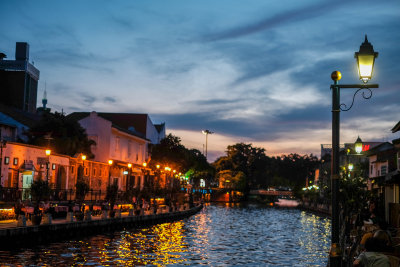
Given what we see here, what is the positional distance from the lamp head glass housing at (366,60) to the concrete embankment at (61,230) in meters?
18.1

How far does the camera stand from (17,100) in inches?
3199

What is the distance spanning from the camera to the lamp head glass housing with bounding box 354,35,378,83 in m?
10.1

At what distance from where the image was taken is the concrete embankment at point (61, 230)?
23.6m

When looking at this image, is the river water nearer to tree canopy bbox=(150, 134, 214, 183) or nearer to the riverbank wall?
the riverbank wall

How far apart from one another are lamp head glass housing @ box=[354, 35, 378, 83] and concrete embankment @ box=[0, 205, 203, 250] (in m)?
18.1

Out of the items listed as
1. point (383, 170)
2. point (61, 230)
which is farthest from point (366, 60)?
point (383, 170)

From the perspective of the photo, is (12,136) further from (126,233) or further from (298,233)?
(298,233)

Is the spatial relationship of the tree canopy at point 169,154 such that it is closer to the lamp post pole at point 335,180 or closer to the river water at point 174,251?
the river water at point 174,251

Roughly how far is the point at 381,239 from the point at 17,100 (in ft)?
263

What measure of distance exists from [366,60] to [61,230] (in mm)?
22612

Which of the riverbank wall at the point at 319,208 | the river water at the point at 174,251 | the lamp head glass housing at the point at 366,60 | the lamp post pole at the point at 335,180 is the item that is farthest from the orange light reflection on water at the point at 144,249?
the riverbank wall at the point at 319,208

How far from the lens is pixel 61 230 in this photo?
28.8 meters

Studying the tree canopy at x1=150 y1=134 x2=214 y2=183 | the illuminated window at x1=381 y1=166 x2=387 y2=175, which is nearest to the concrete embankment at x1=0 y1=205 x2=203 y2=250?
the illuminated window at x1=381 y1=166 x2=387 y2=175

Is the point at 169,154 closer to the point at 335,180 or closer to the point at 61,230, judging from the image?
the point at 61,230
